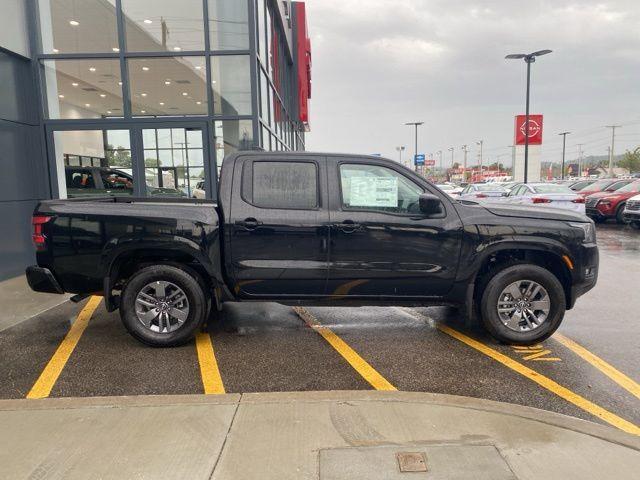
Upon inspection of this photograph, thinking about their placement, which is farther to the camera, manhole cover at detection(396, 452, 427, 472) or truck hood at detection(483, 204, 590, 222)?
truck hood at detection(483, 204, 590, 222)

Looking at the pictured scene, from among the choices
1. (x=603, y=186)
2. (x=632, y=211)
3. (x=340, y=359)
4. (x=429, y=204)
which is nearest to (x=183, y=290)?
(x=340, y=359)

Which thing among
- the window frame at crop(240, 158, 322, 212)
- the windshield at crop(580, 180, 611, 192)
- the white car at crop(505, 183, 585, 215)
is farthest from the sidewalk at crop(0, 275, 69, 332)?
the windshield at crop(580, 180, 611, 192)

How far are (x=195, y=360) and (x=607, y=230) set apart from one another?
51.6ft

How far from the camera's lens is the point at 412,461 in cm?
276

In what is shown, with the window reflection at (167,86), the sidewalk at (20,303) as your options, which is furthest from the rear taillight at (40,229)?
the window reflection at (167,86)

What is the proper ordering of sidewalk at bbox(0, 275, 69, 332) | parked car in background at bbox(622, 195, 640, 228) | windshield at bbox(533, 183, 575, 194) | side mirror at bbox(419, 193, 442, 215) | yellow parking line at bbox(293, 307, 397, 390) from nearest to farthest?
yellow parking line at bbox(293, 307, 397, 390) < side mirror at bbox(419, 193, 442, 215) < sidewalk at bbox(0, 275, 69, 332) < parked car in background at bbox(622, 195, 640, 228) < windshield at bbox(533, 183, 575, 194)

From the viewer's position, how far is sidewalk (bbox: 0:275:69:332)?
5895mm

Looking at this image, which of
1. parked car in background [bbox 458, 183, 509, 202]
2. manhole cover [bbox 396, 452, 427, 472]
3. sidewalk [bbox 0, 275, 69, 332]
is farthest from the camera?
parked car in background [bbox 458, 183, 509, 202]

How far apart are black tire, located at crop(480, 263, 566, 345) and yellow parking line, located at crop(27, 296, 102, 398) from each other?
398 centimetres

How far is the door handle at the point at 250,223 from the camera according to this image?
4652 mm

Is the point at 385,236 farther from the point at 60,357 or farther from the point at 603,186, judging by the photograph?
the point at 603,186

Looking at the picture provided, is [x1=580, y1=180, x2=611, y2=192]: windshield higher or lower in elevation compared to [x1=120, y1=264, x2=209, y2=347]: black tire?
higher

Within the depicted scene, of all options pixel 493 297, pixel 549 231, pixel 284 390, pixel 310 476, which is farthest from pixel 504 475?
pixel 549 231

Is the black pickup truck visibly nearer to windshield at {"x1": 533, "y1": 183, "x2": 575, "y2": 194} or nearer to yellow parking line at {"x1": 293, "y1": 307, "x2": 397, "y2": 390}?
yellow parking line at {"x1": 293, "y1": 307, "x2": 397, "y2": 390}
